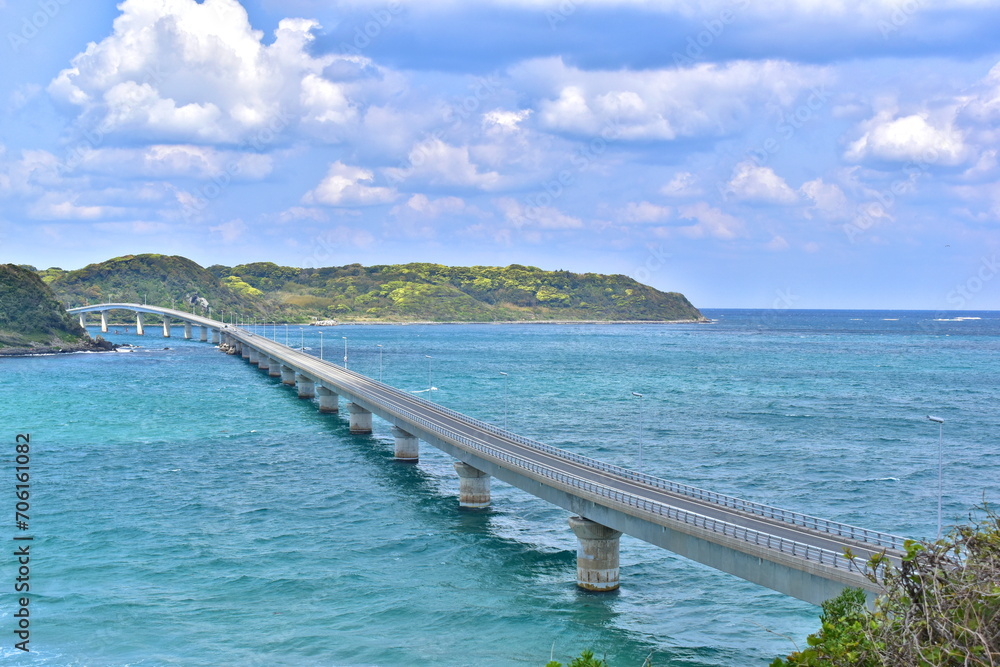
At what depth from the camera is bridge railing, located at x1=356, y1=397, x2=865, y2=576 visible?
3900 centimetres

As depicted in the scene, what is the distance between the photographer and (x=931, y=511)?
69.5 metres

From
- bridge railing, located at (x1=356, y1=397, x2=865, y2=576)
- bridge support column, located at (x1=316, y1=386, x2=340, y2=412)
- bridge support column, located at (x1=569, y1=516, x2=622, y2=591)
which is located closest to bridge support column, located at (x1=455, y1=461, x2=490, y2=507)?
bridge railing, located at (x1=356, y1=397, x2=865, y2=576)

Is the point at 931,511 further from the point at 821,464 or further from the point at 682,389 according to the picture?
the point at 682,389

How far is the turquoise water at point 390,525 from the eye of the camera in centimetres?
4466

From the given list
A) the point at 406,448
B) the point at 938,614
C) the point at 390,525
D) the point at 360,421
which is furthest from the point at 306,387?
the point at 938,614

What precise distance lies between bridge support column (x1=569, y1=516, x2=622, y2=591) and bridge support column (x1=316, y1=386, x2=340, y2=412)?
259 feet

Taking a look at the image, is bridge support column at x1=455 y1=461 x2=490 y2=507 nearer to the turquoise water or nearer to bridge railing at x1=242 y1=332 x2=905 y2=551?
the turquoise water

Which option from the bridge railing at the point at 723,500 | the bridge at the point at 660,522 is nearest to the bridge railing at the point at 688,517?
the bridge at the point at 660,522

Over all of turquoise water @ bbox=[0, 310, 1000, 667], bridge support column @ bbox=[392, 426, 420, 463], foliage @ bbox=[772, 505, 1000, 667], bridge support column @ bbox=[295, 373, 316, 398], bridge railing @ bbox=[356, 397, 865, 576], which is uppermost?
foliage @ bbox=[772, 505, 1000, 667]

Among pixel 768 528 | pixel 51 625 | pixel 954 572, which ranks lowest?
pixel 51 625

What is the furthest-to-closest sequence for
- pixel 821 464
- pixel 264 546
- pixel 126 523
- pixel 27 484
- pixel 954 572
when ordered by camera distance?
pixel 821 464 < pixel 27 484 < pixel 126 523 < pixel 264 546 < pixel 954 572

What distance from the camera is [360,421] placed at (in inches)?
4259

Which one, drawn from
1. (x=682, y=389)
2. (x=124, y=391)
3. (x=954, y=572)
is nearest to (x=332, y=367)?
(x=124, y=391)

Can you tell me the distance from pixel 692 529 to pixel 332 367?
113 meters
